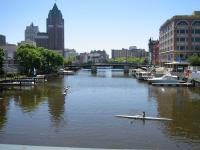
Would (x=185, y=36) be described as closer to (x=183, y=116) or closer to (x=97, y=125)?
(x=183, y=116)

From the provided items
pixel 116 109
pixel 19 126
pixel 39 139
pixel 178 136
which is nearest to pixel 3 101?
pixel 116 109

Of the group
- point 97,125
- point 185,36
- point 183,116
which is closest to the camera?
point 97,125

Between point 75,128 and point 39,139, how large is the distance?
6394 millimetres

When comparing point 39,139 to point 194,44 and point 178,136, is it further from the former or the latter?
point 194,44

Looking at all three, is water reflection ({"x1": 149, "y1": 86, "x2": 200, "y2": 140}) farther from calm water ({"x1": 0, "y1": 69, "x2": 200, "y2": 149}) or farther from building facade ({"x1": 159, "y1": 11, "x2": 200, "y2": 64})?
building facade ({"x1": 159, "y1": 11, "x2": 200, "y2": 64})

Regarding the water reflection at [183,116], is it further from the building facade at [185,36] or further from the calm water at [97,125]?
the building facade at [185,36]

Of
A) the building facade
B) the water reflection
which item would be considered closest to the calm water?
the water reflection

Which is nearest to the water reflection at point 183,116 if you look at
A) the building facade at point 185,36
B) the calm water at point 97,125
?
the calm water at point 97,125

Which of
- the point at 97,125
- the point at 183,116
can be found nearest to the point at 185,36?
the point at 183,116

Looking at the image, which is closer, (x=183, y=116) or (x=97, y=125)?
(x=97, y=125)

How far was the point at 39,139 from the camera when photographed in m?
38.2

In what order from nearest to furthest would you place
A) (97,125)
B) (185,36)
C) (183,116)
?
1. (97,125)
2. (183,116)
3. (185,36)

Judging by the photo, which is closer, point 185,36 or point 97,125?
point 97,125

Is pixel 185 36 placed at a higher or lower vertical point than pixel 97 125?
higher
